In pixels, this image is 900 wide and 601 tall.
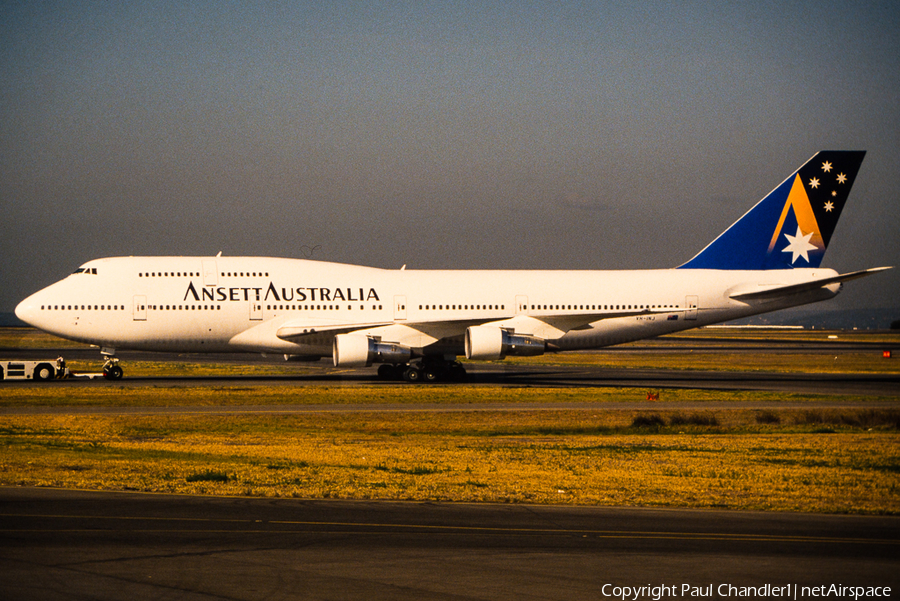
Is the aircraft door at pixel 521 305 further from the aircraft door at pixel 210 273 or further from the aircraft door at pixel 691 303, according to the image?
the aircraft door at pixel 210 273

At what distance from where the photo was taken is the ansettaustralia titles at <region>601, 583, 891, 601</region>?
8.26 meters

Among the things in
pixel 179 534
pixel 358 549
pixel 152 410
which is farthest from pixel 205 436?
pixel 358 549

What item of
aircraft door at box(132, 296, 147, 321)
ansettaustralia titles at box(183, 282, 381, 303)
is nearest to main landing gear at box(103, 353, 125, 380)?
aircraft door at box(132, 296, 147, 321)

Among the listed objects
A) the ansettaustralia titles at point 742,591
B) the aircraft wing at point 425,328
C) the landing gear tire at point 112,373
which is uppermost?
the aircraft wing at point 425,328

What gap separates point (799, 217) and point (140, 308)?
3028 centimetres

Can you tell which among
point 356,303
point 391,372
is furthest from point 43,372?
point 391,372

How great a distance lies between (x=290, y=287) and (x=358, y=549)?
27.9m

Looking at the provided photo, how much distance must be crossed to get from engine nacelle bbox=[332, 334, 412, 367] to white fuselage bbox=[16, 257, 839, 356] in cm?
83

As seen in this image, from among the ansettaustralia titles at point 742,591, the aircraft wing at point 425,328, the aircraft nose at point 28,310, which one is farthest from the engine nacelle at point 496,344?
→ the ansettaustralia titles at point 742,591

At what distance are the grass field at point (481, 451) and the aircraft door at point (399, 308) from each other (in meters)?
7.65

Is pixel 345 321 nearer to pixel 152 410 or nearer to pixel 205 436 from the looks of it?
pixel 152 410

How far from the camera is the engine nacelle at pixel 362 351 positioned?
114 ft

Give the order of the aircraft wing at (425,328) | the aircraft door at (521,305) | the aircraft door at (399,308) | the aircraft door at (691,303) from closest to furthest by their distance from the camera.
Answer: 1. the aircraft wing at (425,328)
2. the aircraft door at (399,308)
3. the aircraft door at (521,305)
4. the aircraft door at (691,303)

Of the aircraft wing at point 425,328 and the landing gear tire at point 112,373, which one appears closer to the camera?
the aircraft wing at point 425,328
